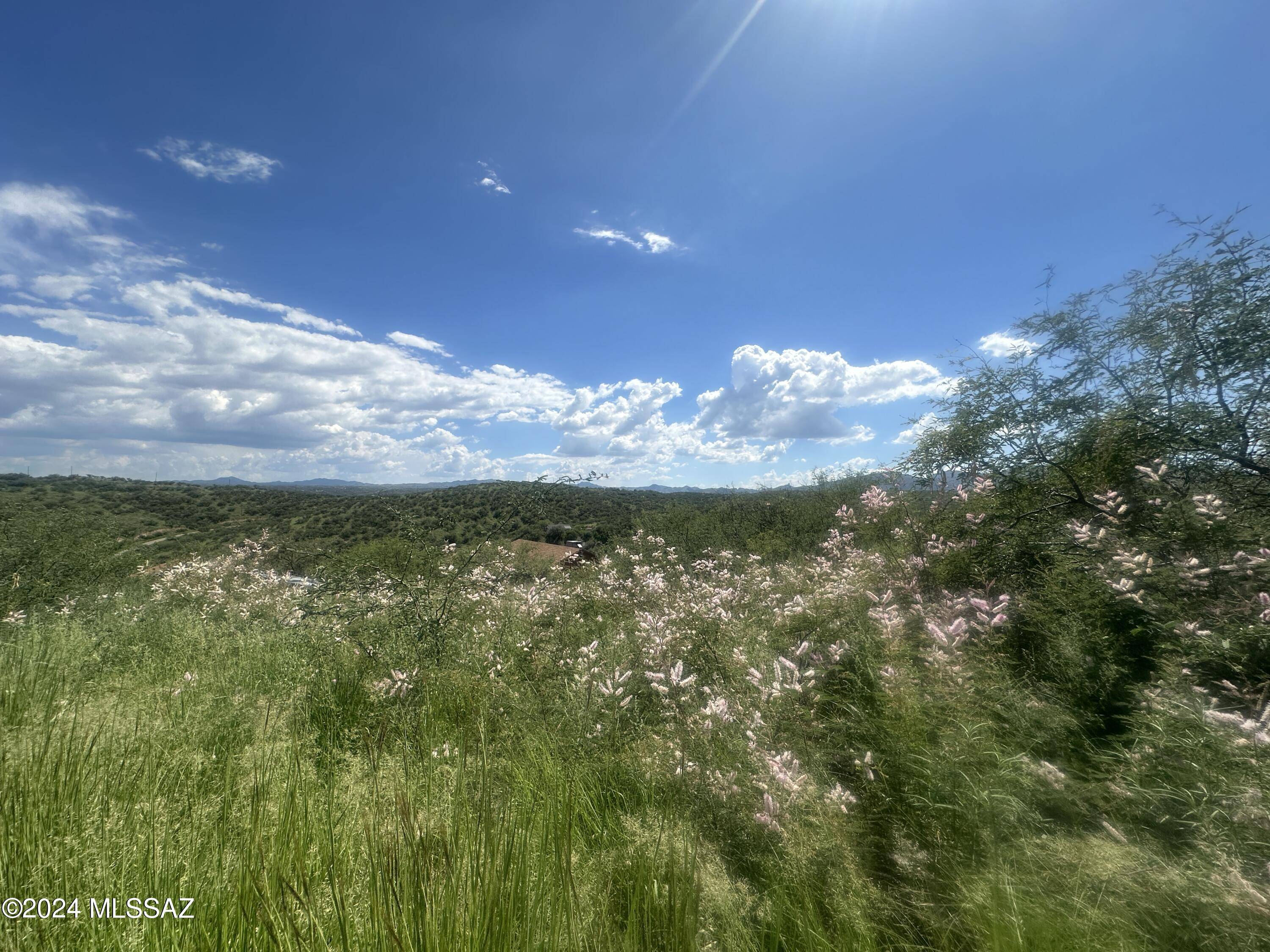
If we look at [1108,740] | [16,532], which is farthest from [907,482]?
[16,532]

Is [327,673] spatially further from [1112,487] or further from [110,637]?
[1112,487]

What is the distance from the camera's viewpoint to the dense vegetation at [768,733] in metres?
1.55

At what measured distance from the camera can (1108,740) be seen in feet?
8.39

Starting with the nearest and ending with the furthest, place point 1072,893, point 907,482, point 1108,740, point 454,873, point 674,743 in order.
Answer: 1. point 454,873
2. point 1072,893
3. point 1108,740
4. point 674,743
5. point 907,482

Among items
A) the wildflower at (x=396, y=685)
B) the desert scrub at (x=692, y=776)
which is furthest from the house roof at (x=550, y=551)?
the desert scrub at (x=692, y=776)

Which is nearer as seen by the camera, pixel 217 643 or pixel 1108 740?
pixel 1108 740

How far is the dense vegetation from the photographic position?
1552mm

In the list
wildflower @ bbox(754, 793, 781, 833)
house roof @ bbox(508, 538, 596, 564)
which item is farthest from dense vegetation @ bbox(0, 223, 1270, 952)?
house roof @ bbox(508, 538, 596, 564)

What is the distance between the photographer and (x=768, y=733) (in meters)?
2.72

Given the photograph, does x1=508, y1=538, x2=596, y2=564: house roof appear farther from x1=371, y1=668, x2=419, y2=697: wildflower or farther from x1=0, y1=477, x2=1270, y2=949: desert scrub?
x1=0, y1=477, x2=1270, y2=949: desert scrub

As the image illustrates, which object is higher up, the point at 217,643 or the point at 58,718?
the point at 58,718

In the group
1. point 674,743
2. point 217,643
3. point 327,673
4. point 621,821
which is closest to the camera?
point 621,821

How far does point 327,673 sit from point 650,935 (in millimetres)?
3514

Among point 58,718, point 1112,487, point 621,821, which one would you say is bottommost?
point 621,821
